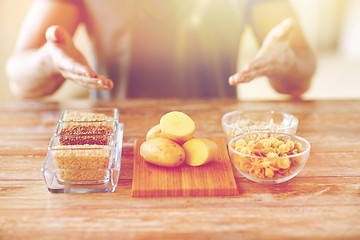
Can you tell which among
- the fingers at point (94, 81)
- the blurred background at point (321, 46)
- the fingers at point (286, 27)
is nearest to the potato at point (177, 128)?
the fingers at point (94, 81)

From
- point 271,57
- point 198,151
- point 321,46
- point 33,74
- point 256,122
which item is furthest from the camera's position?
point 321,46

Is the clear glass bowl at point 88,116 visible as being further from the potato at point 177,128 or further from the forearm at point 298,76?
the forearm at point 298,76

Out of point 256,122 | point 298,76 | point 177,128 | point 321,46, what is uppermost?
point 177,128

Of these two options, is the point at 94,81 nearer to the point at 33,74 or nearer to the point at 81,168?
the point at 81,168

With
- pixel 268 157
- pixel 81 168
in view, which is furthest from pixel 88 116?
pixel 268 157

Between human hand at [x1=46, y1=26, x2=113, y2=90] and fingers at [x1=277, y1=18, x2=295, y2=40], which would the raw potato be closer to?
human hand at [x1=46, y1=26, x2=113, y2=90]

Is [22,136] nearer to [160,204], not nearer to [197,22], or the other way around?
[160,204]

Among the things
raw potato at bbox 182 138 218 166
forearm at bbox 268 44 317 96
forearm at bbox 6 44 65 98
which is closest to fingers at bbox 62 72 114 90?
forearm at bbox 6 44 65 98

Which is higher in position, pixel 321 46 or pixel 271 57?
pixel 271 57
